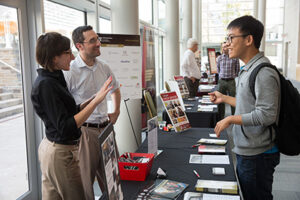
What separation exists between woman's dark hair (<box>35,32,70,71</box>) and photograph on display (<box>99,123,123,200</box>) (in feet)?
2.35

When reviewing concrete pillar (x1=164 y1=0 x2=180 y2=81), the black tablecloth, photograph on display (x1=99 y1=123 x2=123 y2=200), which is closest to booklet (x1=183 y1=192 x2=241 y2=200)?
photograph on display (x1=99 y1=123 x2=123 y2=200)

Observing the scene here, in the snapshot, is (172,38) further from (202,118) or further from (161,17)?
(202,118)

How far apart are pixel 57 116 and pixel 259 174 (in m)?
1.24

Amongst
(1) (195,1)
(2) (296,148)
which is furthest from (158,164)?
(1) (195,1)

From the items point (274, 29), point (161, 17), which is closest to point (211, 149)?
point (161, 17)

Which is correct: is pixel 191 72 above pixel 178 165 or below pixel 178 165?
above

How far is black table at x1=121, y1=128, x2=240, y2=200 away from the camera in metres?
1.67

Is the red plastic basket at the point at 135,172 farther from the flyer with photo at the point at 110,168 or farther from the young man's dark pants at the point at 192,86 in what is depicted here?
the young man's dark pants at the point at 192,86

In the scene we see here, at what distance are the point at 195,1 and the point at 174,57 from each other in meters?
7.37

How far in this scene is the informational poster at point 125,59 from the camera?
10.6 ft

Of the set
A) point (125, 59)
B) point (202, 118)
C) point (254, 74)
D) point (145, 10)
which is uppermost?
point (145, 10)

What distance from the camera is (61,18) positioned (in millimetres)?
3246

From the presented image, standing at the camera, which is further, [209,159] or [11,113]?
[11,113]

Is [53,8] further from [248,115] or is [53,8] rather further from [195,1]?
[195,1]
